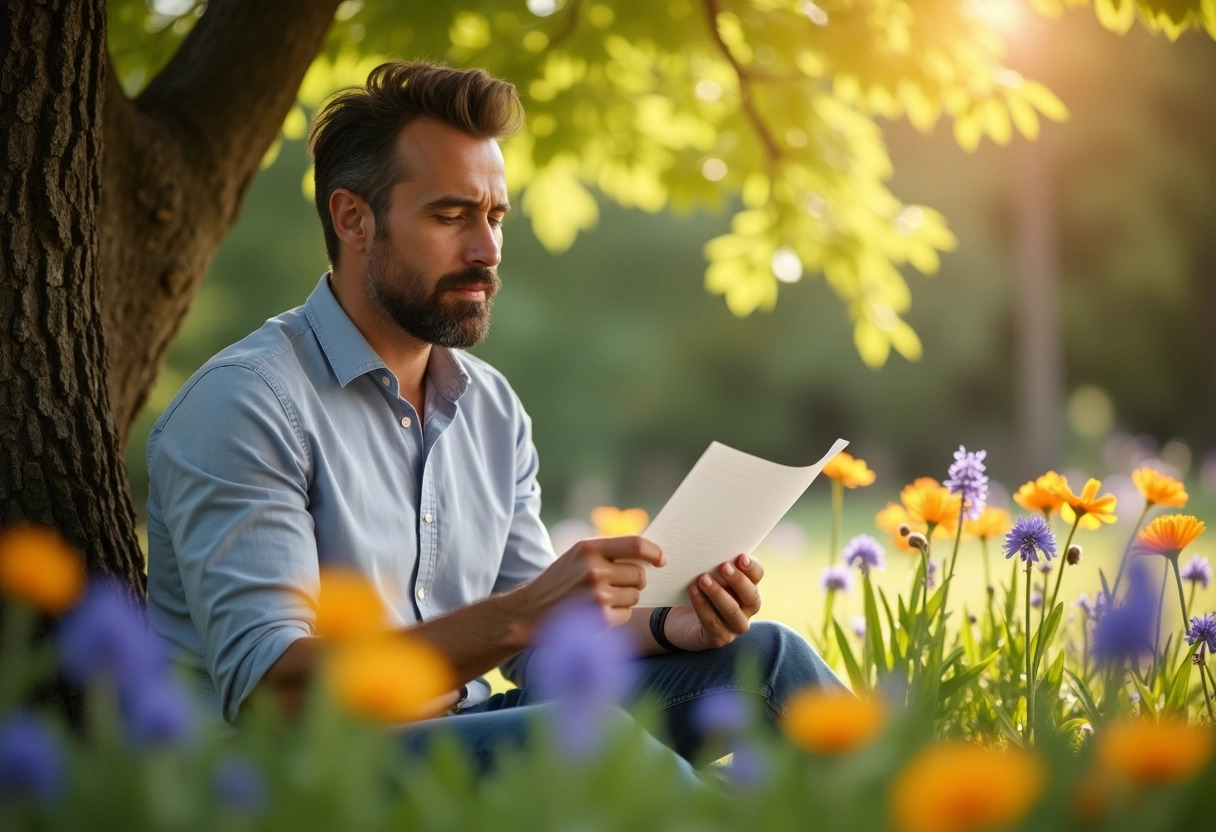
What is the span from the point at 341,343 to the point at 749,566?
862mm

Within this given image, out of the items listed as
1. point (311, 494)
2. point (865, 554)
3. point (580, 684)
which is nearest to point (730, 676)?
point (865, 554)

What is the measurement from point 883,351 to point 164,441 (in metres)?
2.54

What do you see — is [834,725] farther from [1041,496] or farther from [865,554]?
[865,554]

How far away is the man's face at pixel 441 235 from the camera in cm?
242

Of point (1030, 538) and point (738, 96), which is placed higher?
point (738, 96)

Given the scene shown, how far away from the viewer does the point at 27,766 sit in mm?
977

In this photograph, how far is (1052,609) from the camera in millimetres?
2389

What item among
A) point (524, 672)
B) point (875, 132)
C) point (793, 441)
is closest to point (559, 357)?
point (793, 441)

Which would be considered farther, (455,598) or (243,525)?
(455,598)

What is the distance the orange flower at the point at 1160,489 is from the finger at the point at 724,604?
89 centimetres

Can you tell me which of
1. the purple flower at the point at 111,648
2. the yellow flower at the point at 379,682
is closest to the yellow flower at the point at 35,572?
the purple flower at the point at 111,648

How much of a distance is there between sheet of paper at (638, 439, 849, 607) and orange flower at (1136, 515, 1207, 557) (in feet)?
2.02

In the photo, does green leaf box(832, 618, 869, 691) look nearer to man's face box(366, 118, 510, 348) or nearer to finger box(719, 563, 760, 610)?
finger box(719, 563, 760, 610)

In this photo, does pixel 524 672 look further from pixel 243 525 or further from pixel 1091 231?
pixel 1091 231
